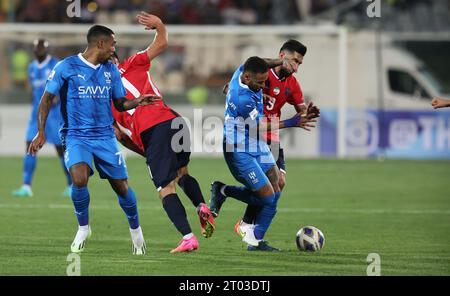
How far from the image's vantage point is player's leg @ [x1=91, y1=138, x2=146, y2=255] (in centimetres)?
1120

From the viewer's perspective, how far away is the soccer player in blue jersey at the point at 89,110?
11078 millimetres

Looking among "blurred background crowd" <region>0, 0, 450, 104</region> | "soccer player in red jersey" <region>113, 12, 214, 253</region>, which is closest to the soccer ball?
"soccer player in red jersey" <region>113, 12, 214, 253</region>

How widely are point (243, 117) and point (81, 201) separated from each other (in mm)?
2008

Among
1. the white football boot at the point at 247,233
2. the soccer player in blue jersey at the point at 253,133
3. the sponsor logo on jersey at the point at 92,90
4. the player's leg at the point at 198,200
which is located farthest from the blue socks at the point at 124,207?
the white football boot at the point at 247,233

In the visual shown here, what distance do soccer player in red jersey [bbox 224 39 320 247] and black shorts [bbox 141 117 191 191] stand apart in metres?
1.08

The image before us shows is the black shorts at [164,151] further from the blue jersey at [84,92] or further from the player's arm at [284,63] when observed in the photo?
the player's arm at [284,63]

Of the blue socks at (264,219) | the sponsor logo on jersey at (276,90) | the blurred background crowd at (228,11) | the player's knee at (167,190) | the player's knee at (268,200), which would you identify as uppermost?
the blurred background crowd at (228,11)

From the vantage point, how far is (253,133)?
11922mm

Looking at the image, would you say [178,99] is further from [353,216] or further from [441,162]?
[353,216]

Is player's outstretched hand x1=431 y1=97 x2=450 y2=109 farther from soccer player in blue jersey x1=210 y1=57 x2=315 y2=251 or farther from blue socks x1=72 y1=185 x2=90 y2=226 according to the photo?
blue socks x1=72 y1=185 x2=90 y2=226

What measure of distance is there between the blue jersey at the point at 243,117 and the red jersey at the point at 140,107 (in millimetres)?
615

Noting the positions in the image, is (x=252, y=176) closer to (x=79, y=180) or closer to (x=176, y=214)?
(x=176, y=214)

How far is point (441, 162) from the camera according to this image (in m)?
26.5
